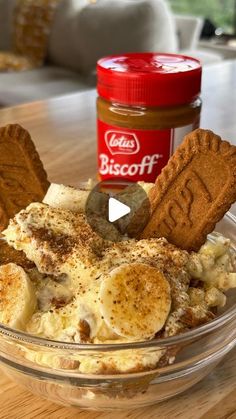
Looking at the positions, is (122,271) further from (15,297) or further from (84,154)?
(84,154)

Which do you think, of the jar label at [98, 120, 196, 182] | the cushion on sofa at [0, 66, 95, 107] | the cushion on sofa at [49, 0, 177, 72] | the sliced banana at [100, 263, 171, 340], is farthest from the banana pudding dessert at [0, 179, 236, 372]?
the cushion on sofa at [49, 0, 177, 72]

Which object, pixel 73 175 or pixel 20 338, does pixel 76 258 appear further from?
pixel 73 175

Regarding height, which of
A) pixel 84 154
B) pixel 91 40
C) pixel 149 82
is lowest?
pixel 91 40

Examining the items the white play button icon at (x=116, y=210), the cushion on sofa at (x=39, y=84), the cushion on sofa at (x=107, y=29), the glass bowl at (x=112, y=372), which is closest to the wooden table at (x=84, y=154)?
the glass bowl at (x=112, y=372)

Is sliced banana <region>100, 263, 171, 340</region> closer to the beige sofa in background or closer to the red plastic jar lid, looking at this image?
the red plastic jar lid

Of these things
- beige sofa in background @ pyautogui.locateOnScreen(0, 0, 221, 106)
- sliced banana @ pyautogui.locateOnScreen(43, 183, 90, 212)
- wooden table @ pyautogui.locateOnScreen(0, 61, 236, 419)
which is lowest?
beige sofa in background @ pyautogui.locateOnScreen(0, 0, 221, 106)

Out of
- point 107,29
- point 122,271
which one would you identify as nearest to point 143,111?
point 122,271

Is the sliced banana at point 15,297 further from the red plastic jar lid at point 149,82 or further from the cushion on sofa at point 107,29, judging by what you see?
the cushion on sofa at point 107,29
